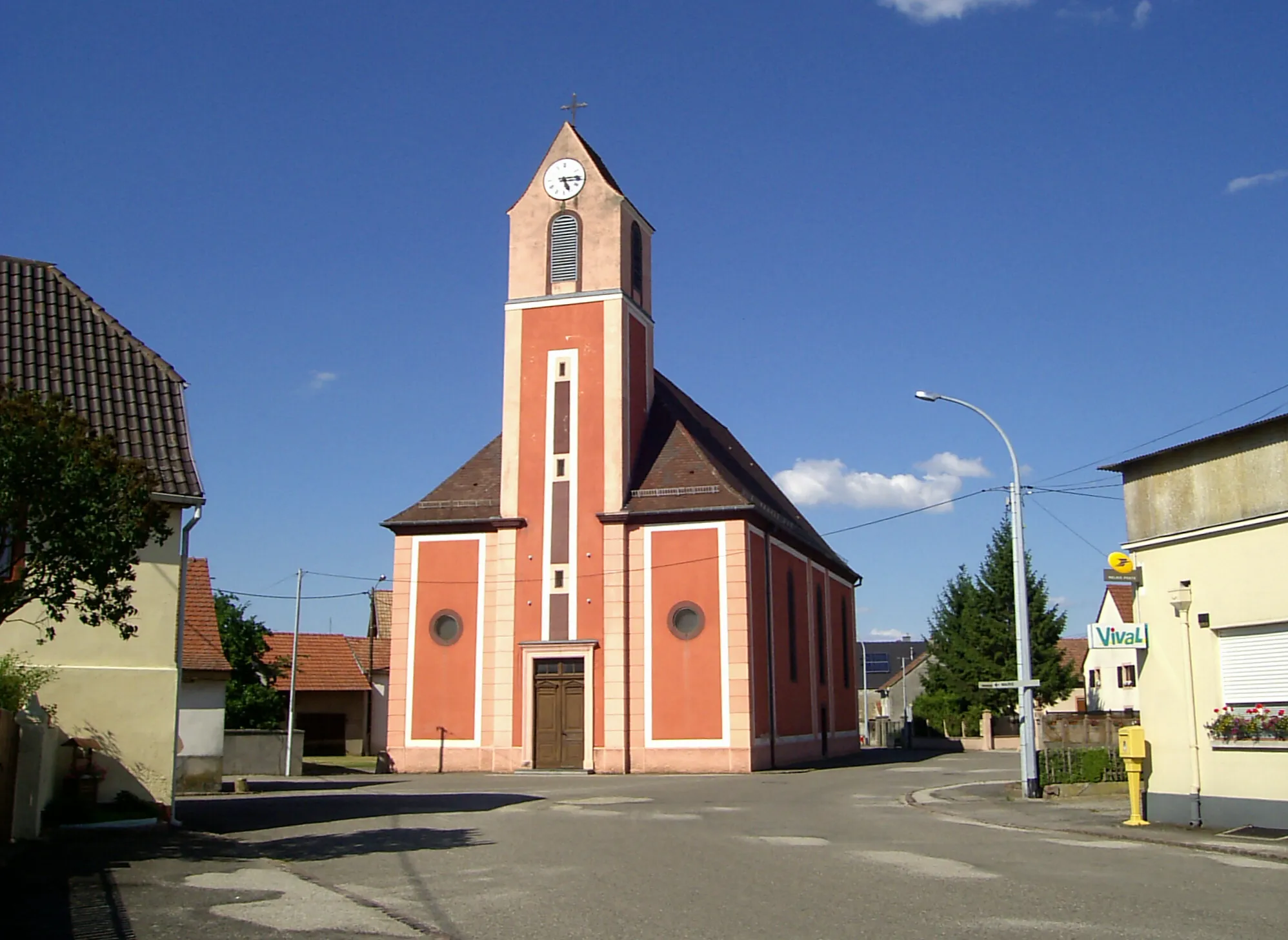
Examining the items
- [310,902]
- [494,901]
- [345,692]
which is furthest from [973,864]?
[345,692]

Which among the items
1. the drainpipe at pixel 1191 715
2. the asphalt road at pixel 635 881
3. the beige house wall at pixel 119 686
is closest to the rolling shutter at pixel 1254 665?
the drainpipe at pixel 1191 715

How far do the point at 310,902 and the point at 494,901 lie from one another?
1570 millimetres

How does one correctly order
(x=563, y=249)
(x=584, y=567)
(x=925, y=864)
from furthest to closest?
(x=563, y=249), (x=584, y=567), (x=925, y=864)

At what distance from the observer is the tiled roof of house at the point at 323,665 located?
5491cm

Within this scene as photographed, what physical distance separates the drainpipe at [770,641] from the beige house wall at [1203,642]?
727 inches

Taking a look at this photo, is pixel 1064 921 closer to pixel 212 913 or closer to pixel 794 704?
pixel 212 913

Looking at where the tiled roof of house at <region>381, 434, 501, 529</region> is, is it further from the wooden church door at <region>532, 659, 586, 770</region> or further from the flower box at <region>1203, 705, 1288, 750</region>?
the flower box at <region>1203, 705, 1288, 750</region>

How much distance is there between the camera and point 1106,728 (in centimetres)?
2591

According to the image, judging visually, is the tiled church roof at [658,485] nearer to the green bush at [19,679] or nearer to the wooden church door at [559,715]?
the wooden church door at [559,715]

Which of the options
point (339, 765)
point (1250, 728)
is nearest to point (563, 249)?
point (339, 765)

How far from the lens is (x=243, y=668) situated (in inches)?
1585

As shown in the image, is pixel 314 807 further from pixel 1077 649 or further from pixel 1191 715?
pixel 1077 649

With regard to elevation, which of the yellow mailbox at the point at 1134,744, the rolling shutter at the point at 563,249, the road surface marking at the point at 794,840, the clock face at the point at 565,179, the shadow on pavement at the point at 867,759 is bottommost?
the shadow on pavement at the point at 867,759

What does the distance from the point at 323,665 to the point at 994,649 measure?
31145 millimetres
